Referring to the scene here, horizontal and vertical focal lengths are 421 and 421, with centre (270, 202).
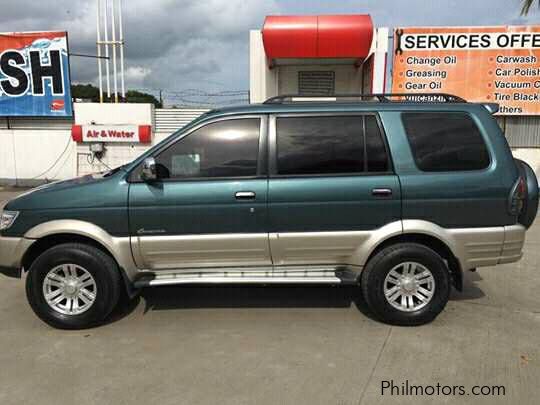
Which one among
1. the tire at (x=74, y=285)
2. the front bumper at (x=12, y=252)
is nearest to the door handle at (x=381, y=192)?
the tire at (x=74, y=285)

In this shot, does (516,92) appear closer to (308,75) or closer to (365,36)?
(365,36)

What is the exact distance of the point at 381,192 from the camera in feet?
12.0

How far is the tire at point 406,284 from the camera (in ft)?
12.2

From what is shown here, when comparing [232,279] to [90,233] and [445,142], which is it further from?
[445,142]

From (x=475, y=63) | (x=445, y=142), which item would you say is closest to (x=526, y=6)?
(x=475, y=63)

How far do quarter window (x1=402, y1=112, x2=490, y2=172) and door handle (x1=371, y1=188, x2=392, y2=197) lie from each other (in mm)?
368

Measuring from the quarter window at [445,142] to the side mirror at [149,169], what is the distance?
225 centimetres

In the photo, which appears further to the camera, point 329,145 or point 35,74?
point 35,74

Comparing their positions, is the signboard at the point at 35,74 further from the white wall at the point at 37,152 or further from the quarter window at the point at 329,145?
the quarter window at the point at 329,145

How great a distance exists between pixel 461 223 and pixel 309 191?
4.49ft

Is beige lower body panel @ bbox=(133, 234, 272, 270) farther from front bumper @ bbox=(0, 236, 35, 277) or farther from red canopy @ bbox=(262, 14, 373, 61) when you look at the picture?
red canopy @ bbox=(262, 14, 373, 61)

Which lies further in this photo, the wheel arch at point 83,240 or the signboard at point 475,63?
the signboard at point 475,63

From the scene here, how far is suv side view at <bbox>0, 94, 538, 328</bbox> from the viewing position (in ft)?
12.0

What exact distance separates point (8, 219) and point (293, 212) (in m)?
2.53
